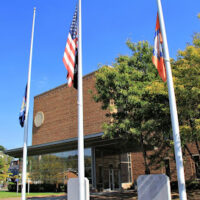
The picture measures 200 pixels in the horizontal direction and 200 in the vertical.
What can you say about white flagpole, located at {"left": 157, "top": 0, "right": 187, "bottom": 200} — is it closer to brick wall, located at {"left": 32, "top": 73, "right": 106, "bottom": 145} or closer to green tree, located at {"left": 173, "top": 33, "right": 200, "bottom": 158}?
green tree, located at {"left": 173, "top": 33, "right": 200, "bottom": 158}

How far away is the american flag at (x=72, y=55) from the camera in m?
9.01

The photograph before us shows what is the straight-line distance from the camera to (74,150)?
2747 centimetres

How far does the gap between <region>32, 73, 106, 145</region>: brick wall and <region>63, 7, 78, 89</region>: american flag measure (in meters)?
22.3

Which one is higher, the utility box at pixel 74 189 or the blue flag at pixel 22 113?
the blue flag at pixel 22 113

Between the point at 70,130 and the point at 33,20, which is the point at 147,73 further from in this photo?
the point at 70,130

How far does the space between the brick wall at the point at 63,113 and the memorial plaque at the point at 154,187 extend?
23.4 metres

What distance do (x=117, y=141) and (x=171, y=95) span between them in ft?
49.8

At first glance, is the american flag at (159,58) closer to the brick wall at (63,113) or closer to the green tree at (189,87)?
the green tree at (189,87)

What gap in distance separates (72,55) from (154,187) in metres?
5.28

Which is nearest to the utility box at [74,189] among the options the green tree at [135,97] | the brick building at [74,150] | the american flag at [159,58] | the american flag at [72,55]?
the american flag at [72,55]

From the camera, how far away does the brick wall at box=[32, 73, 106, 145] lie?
32.7 m

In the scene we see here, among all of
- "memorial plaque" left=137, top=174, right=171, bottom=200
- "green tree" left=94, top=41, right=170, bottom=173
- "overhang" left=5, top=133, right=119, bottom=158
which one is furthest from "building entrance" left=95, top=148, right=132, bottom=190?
"memorial plaque" left=137, top=174, right=171, bottom=200

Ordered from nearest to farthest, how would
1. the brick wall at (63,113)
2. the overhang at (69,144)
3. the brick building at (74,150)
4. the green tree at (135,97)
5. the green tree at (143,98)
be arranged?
the green tree at (143,98), the green tree at (135,97), the overhang at (69,144), the brick building at (74,150), the brick wall at (63,113)

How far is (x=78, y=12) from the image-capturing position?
31.4 ft
